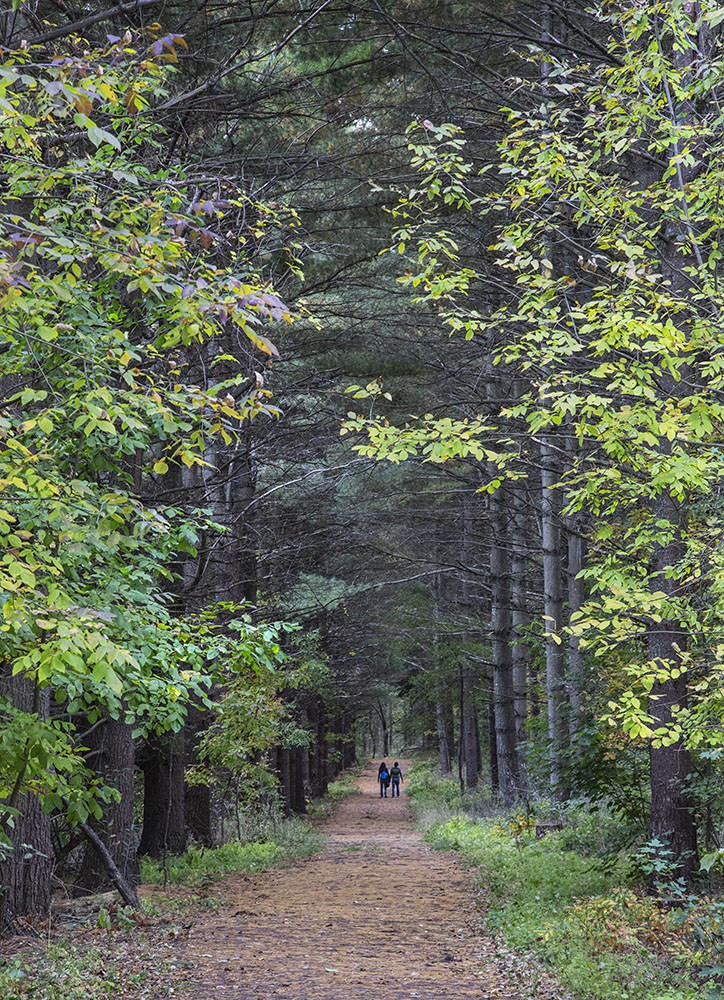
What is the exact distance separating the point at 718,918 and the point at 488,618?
22.4 meters

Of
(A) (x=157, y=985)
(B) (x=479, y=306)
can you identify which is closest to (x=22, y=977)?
(A) (x=157, y=985)

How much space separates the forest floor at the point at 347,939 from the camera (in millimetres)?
7270

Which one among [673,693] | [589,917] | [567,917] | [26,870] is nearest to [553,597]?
[673,693]

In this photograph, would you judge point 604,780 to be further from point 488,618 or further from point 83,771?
point 488,618

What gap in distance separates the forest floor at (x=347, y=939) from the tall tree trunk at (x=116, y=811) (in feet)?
4.10

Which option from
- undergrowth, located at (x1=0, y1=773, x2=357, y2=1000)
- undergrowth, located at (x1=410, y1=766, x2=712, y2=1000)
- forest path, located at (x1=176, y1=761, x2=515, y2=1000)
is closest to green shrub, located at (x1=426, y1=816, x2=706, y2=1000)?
undergrowth, located at (x1=410, y1=766, x2=712, y2=1000)

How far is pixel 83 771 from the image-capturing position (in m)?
6.12

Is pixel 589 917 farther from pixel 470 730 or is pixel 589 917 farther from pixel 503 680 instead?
pixel 470 730

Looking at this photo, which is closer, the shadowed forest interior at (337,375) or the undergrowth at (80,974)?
the shadowed forest interior at (337,375)

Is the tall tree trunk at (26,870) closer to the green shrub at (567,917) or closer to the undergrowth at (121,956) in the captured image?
the undergrowth at (121,956)

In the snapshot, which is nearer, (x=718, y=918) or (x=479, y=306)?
(x=718, y=918)

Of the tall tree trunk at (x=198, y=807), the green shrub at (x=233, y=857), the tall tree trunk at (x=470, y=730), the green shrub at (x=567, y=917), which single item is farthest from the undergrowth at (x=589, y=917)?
the tall tree trunk at (x=470, y=730)

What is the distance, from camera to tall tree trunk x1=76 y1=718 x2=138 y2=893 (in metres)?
10.5

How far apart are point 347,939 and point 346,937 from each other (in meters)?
0.12
